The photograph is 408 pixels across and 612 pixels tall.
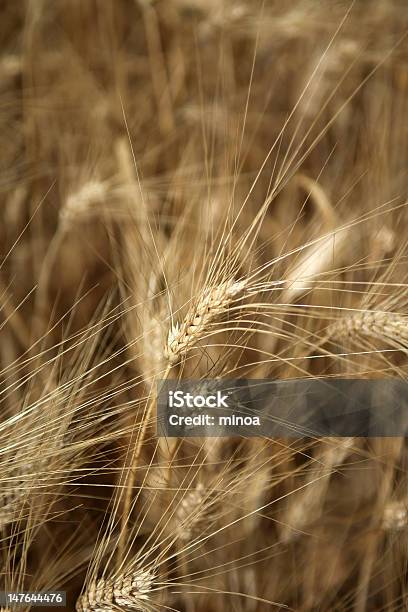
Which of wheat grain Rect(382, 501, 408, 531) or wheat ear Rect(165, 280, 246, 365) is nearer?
wheat ear Rect(165, 280, 246, 365)

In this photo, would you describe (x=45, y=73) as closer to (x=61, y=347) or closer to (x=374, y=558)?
(x=61, y=347)

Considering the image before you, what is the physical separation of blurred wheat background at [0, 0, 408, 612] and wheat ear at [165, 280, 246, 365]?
6 centimetres

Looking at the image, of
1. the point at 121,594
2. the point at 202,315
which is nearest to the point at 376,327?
the point at 202,315

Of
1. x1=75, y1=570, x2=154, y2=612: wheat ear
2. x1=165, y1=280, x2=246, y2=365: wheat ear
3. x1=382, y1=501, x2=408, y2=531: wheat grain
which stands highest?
x1=165, y1=280, x2=246, y2=365: wheat ear

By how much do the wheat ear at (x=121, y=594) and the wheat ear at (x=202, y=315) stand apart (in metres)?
0.28

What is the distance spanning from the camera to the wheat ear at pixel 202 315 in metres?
0.67

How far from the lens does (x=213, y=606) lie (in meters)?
0.88

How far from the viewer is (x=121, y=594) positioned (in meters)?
0.72

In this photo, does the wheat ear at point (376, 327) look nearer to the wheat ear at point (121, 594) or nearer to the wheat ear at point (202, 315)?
the wheat ear at point (202, 315)

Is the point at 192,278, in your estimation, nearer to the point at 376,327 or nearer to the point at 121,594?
the point at 376,327

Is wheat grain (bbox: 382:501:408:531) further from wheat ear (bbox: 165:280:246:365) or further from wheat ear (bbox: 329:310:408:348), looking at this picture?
wheat ear (bbox: 165:280:246:365)

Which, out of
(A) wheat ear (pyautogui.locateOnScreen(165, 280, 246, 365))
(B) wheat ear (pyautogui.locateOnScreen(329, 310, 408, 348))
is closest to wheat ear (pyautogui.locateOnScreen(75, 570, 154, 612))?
(A) wheat ear (pyautogui.locateOnScreen(165, 280, 246, 365))

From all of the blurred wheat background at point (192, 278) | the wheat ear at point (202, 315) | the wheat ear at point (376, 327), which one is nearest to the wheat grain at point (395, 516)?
the blurred wheat background at point (192, 278)

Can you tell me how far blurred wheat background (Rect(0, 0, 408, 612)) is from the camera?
Answer: 2.57ft
